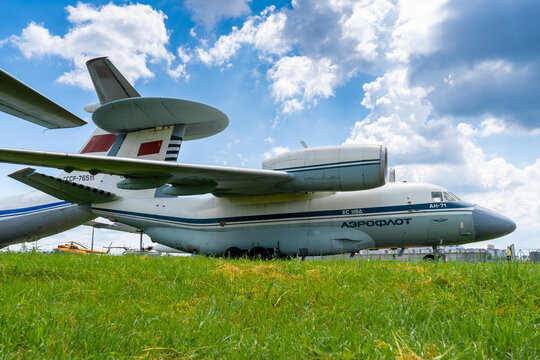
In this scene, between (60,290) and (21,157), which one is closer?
(60,290)

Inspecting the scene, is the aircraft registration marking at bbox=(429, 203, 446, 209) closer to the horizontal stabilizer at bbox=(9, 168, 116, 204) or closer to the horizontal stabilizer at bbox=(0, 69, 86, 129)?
the horizontal stabilizer at bbox=(0, 69, 86, 129)

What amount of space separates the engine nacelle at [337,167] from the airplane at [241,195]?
0.09ft

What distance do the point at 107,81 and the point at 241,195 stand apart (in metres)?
5.36

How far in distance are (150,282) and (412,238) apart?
850 centimetres

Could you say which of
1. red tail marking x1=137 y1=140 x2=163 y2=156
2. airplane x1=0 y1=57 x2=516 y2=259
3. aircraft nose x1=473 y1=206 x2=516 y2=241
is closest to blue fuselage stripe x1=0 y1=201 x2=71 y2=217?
airplane x1=0 y1=57 x2=516 y2=259

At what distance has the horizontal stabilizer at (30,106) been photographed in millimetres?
4719

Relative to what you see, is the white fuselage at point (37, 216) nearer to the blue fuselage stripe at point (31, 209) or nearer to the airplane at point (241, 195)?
the blue fuselage stripe at point (31, 209)

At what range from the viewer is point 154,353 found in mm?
2115

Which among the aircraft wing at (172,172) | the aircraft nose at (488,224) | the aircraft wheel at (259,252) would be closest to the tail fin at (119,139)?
the aircraft wing at (172,172)

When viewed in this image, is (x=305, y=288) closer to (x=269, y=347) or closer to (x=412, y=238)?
(x=269, y=347)

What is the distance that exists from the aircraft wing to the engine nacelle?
0.44 meters

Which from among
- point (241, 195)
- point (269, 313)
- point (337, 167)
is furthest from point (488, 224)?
point (269, 313)

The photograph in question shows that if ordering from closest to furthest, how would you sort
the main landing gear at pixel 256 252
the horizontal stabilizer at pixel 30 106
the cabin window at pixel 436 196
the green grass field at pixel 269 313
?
1. the green grass field at pixel 269 313
2. the horizontal stabilizer at pixel 30 106
3. the cabin window at pixel 436 196
4. the main landing gear at pixel 256 252

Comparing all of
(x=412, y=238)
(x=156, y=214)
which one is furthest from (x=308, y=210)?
(x=156, y=214)
